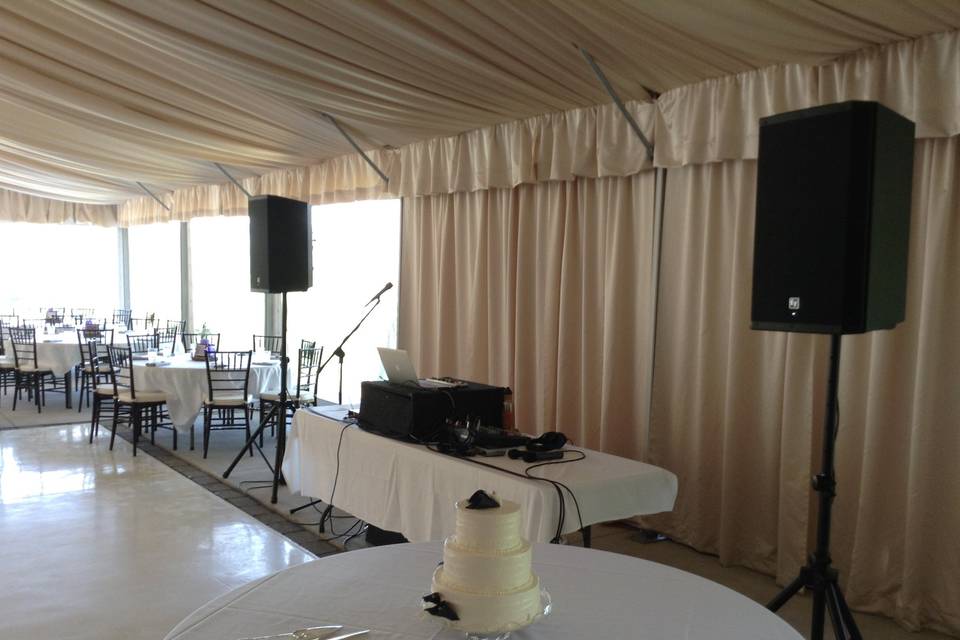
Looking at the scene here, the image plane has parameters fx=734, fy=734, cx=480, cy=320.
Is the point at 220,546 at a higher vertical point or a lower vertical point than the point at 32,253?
lower

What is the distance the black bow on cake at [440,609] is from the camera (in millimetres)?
1253

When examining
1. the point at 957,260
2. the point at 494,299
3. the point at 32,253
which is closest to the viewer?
the point at 957,260

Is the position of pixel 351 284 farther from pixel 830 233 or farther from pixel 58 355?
pixel 830 233

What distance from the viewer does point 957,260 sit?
2.91 metres

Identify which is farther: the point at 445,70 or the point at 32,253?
the point at 32,253

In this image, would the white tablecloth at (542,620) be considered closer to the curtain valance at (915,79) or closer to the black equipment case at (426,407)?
the black equipment case at (426,407)

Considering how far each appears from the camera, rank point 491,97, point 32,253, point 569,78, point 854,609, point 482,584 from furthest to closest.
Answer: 1. point 32,253
2. point 491,97
3. point 569,78
4. point 854,609
5. point 482,584

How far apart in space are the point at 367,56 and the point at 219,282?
7.21 m

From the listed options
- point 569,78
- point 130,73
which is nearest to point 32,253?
point 130,73

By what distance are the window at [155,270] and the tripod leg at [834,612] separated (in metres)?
10.3

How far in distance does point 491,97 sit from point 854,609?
10.2ft

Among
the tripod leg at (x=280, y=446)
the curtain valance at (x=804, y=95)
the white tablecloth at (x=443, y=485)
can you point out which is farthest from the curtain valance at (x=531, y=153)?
the tripod leg at (x=280, y=446)

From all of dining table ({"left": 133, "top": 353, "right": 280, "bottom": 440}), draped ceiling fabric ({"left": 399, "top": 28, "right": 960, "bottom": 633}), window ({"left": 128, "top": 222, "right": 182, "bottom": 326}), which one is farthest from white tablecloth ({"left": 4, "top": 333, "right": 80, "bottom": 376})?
draped ceiling fabric ({"left": 399, "top": 28, "right": 960, "bottom": 633})

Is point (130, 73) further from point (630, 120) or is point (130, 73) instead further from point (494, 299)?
point (630, 120)
